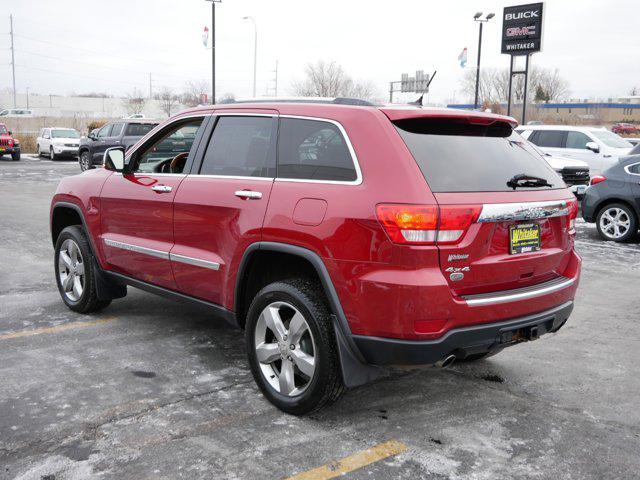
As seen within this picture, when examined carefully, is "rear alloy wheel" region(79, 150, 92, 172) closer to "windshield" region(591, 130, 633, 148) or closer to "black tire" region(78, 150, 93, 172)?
"black tire" region(78, 150, 93, 172)

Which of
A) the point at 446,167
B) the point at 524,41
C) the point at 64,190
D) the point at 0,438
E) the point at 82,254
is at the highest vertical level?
the point at 524,41

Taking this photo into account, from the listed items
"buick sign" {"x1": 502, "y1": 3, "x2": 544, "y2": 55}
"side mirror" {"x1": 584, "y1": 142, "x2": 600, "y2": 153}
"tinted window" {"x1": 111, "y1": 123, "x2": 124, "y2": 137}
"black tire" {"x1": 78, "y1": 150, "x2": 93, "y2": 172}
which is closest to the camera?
"side mirror" {"x1": 584, "y1": 142, "x2": 600, "y2": 153}

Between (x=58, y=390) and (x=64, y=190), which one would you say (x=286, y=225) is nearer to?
(x=58, y=390)

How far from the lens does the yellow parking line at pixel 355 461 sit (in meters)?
3.07

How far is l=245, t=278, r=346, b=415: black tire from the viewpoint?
3451mm

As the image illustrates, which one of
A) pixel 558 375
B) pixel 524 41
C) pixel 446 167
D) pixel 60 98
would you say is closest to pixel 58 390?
pixel 446 167

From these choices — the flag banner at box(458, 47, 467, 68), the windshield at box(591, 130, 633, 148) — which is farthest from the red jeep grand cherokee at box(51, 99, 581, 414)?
the flag banner at box(458, 47, 467, 68)

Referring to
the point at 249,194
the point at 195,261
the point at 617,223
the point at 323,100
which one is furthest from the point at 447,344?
the point at 617,223

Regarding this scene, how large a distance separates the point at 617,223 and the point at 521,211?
8048 mm

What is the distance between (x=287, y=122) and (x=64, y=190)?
2809mm

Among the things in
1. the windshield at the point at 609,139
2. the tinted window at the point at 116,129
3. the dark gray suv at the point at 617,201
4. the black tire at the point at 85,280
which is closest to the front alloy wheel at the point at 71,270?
the black tire at the point at 85,280

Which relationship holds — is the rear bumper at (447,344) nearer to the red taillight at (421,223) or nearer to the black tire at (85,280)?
the red taillight at (421,223)

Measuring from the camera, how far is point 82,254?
5.54 meters

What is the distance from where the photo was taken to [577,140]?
1673cm
